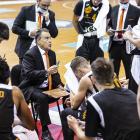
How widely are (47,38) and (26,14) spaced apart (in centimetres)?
81

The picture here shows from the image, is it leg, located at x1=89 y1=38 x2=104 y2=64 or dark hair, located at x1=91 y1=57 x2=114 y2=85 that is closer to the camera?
dark hair, located at x1=91 y1=57 x2=114 y2=85

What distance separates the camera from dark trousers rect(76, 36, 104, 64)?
4.51 meters

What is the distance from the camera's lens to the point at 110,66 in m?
2.17

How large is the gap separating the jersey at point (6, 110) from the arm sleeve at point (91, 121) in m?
0.61

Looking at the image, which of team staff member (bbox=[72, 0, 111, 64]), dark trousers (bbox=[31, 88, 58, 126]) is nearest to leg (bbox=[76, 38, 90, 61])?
team staff member (bbox=[72, 0, 111, 64])

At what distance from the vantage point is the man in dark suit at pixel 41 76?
3.53m

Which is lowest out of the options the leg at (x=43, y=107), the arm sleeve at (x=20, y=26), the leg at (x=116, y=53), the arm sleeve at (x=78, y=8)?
the leg at (x=43, y=107)

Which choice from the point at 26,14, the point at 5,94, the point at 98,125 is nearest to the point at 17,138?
the point at 5,94

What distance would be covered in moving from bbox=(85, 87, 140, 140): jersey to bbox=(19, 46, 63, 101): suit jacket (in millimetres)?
1722

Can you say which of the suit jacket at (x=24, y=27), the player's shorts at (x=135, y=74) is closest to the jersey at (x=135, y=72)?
the player's shorts at (x=135, y=74)

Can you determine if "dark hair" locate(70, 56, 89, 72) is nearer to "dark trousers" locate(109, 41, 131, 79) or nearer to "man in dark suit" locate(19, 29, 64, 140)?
"man in dark suit" locate(19, 29, 64, 140)

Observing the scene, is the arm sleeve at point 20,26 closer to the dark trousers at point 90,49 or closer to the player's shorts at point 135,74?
the dark trousers at point 90,49

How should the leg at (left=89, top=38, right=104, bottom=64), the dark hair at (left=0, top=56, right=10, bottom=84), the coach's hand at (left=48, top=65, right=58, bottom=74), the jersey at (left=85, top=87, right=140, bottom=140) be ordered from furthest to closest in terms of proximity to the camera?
the leg at (left=89, top=38, right=104, bottom=64), the coach's hand at (left=48, top=65, right=58, bottom=74), the dark hair at (left=0, top=56, right=10, bottom=84), the jersey at (left=85, top=87, right=140, bottom=140)

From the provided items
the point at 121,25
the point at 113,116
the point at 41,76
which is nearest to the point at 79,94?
the point at 113,116
